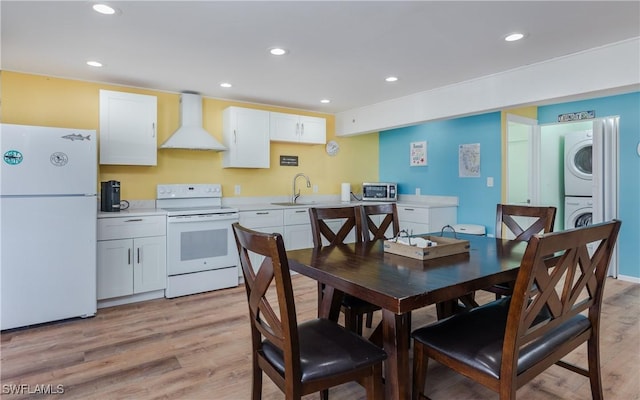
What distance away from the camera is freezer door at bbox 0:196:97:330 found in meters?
2.74

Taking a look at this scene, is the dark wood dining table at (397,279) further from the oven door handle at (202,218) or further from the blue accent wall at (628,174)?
the blue accent wall at (628,174)

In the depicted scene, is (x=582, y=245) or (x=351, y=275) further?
(x=351, y=275)

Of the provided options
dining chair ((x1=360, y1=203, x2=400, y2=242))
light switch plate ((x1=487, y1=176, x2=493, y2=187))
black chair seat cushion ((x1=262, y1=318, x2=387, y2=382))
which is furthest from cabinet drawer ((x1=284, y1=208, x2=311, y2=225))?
black chair seat cushion ((x1=262, y1=318, x2=387, y2=382))

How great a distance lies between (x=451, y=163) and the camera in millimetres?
4871

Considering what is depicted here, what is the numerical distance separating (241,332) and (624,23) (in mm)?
3452

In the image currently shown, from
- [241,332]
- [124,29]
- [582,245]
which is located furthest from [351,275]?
[124,29]

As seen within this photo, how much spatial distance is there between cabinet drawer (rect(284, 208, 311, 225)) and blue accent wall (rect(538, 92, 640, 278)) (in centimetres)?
359

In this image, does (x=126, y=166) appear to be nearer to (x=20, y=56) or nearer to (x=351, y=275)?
(x=20, y=56)

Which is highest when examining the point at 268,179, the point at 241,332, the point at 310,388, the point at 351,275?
the point at 268,179

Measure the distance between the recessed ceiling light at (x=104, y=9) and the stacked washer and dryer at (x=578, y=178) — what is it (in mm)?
5542

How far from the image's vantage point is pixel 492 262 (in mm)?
1786

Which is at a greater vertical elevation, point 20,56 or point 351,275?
point 20,56

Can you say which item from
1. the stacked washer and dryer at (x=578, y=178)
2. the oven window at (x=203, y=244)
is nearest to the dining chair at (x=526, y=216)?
the oven window at (x=203, y=244)

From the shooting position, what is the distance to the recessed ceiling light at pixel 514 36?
8.36 ft
